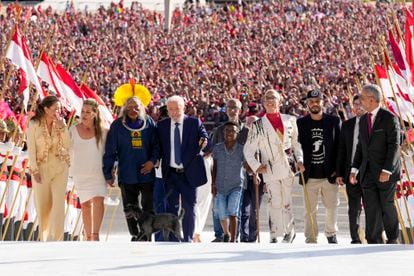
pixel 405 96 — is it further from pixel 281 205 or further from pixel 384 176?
pixel 384 176

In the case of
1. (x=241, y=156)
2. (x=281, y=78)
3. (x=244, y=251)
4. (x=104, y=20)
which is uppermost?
(x=104, y=20)

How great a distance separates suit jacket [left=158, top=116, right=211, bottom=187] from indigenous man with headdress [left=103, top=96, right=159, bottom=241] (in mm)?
202

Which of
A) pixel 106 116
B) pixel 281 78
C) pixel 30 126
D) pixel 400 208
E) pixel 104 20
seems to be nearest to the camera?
pixel 30 126

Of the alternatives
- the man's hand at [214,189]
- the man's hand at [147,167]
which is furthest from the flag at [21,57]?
the man's hand at [147,167]

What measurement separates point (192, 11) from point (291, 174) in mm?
41706

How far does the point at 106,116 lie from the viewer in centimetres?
2092

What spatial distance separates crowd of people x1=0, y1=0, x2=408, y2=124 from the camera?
3672 cm

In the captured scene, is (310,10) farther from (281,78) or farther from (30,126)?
(30,126)

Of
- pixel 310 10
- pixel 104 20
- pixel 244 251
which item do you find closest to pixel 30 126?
pixel 244 251

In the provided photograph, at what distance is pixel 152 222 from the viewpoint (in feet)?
52.1

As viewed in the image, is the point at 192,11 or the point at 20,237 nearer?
the point at 20,237

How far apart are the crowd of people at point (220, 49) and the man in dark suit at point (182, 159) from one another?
45.3ft

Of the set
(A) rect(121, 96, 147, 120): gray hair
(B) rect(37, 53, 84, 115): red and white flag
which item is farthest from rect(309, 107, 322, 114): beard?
(B) rect(37, 53, 84, 115): red and white flag

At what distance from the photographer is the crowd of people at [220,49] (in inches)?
1446
